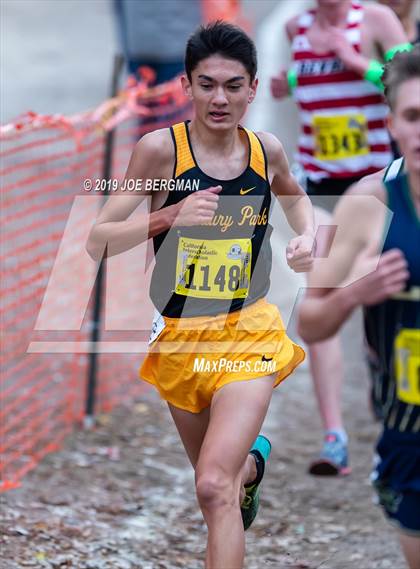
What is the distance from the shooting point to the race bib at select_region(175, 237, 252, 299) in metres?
4.05

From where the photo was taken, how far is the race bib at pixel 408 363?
10.7ft

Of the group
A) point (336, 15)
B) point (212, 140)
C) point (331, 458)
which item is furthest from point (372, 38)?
point (212, 140)

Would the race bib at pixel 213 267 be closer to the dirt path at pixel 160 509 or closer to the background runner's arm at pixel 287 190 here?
the background runner's arm at pixel 287 190

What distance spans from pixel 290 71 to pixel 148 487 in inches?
80.6

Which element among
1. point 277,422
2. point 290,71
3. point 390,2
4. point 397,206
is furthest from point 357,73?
point 397,206

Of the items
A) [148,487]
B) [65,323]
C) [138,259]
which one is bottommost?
[148,487]

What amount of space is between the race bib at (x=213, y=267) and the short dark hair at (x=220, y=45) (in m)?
0.55

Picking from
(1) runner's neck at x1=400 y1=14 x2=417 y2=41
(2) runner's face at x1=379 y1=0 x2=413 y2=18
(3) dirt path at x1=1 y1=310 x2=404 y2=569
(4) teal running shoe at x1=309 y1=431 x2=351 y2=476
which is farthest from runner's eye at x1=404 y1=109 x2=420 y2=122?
(2) runner's face at x1=379 y1=0 x2=413 y2=18

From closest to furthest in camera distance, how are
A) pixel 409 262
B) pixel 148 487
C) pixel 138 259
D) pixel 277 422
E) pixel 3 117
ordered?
pixel 409 262 < pixel 148 487 < pixel 277 422 < pixel 138 259 < pixel 3 117

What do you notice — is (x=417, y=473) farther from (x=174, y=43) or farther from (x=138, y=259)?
(x=174, y=43)

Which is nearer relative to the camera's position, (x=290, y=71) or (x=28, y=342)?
(x=290, y=71)

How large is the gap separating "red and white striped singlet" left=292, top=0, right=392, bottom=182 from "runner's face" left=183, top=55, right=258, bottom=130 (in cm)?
199

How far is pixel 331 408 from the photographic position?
242 inches

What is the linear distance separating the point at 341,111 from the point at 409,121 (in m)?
2.86
